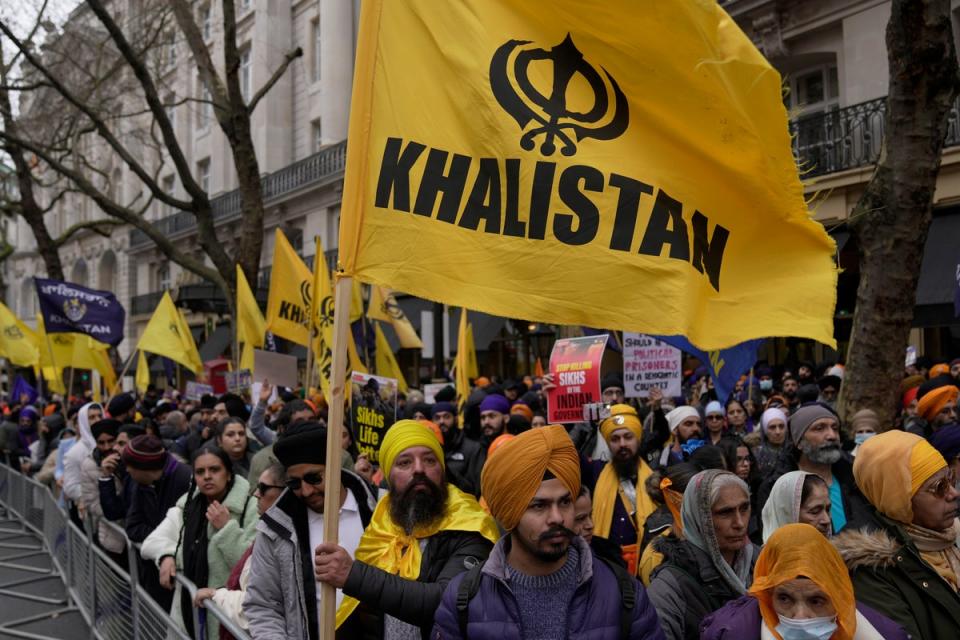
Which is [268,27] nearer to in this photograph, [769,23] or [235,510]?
A: [769,23]

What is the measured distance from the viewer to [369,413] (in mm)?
7504

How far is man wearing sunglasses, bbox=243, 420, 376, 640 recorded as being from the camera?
356cm

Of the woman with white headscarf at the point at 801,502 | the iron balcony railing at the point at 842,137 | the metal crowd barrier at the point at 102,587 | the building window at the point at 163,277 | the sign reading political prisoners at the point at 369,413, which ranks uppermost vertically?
the building window at the point at 163,277

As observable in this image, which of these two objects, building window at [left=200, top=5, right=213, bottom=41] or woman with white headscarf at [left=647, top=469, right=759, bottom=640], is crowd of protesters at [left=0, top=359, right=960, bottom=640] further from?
building window at [left=200, top=5, right=213, bottom=41]

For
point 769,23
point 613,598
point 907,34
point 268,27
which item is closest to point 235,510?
point 613,598

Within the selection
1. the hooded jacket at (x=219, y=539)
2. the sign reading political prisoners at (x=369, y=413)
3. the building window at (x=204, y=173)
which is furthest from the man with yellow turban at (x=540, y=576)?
the building window at (x=204, y=173)

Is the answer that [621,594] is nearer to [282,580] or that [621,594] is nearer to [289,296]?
[282,580]

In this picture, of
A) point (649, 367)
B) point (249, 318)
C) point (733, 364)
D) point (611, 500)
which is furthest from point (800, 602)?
point (249, 318)

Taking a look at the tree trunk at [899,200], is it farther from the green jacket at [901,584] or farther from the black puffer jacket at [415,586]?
the black puffer jacket at [415,586]

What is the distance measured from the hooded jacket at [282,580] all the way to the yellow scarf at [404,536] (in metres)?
0.15

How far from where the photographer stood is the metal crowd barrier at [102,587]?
4.46m

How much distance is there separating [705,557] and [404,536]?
3.63ft

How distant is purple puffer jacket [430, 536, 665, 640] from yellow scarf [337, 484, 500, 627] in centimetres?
74

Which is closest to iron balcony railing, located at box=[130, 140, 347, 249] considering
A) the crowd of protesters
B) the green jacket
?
the crowd of protesters
